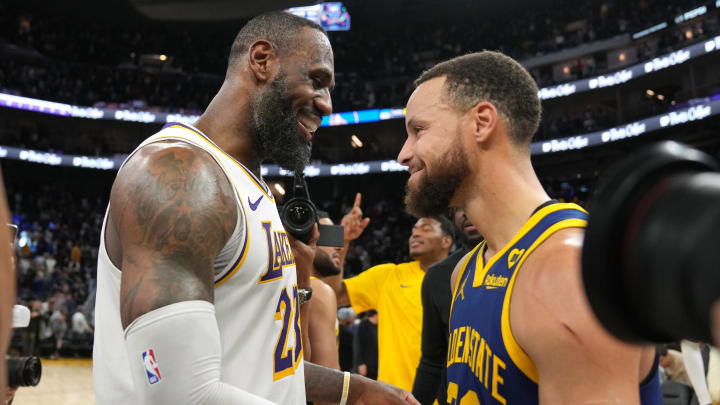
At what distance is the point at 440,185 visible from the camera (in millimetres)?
1895

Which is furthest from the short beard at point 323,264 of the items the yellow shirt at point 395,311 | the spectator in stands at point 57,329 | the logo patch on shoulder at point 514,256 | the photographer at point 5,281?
the spectator in stands at point 57,329

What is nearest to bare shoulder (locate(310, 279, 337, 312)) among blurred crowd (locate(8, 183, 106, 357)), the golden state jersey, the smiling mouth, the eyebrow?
the smiling mouth

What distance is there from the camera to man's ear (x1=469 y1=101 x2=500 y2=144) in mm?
1843

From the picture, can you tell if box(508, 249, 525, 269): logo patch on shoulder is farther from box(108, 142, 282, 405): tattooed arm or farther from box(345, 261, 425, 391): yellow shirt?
box(345, 261, 425, 391): yellow shirt

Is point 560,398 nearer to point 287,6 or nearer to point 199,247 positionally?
point 199,247

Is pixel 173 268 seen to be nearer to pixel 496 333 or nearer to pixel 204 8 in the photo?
pixel 496 333

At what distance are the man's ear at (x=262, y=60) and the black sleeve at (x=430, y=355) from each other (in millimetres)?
1971

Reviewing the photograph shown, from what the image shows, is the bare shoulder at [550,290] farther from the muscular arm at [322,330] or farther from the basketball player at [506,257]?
the muscular arm at [322,330]

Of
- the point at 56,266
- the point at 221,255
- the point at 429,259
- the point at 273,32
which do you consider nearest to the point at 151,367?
the point at 221,255

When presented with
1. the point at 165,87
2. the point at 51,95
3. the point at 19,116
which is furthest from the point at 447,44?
the point at 19,116

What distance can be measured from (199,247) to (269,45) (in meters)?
0.96

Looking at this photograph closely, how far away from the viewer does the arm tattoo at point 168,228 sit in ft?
4.51

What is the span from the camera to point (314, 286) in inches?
152

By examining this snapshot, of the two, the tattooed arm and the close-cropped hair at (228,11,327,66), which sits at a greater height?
the close-cropped hair at (228,11,327,66)
